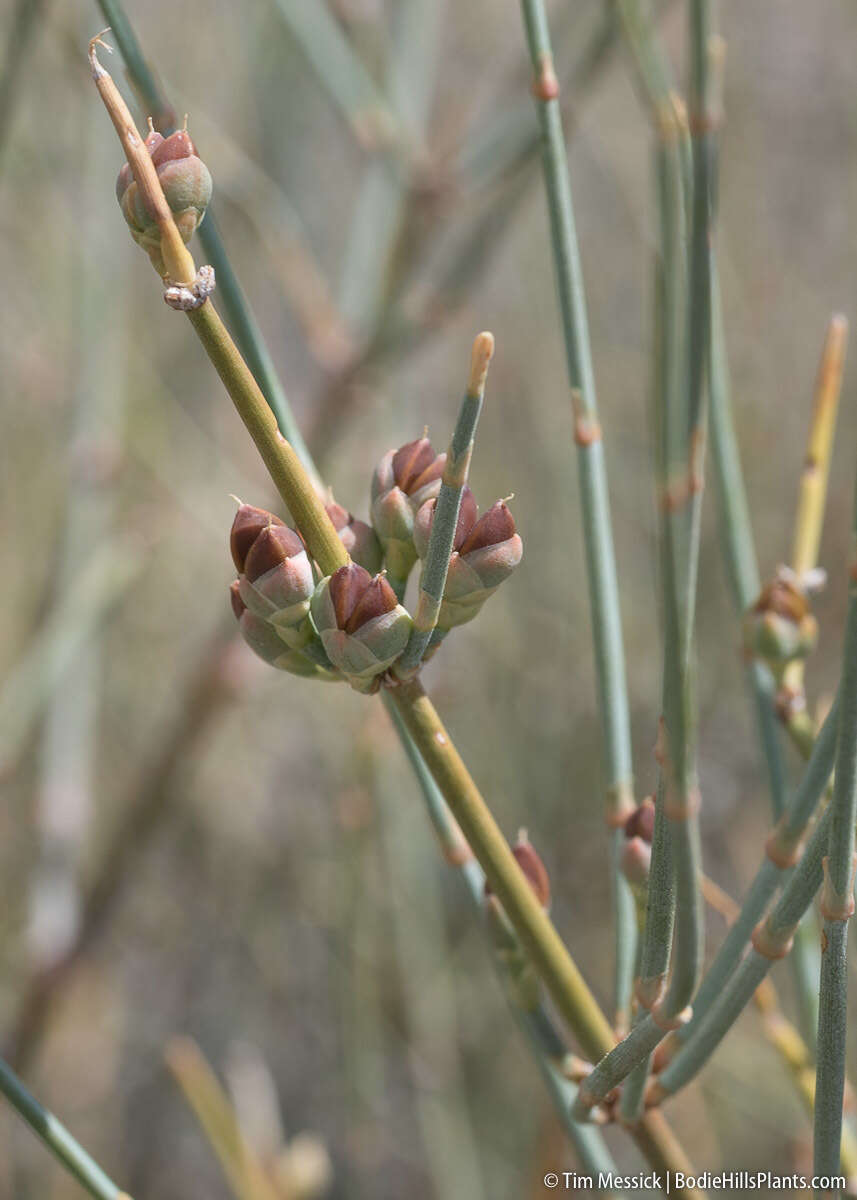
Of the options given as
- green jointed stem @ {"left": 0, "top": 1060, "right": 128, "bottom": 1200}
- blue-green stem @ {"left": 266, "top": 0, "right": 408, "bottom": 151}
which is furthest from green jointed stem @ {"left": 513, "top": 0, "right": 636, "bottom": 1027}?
blue-green stem @ {"left": 266, "top": 0, "right": 408, "bottom": 151}

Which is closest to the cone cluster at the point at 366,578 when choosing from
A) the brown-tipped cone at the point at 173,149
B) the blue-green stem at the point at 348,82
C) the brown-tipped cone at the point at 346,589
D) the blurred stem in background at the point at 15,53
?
the brown-tipped cone at the point at 346,589

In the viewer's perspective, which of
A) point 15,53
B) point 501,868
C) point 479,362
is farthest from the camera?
point 15,53

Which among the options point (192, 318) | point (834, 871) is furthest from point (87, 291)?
point (834, 871)

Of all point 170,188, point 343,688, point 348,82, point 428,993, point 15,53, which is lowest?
point 428,993

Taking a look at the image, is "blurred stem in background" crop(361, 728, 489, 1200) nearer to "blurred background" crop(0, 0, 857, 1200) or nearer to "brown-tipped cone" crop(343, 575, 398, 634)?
"blurred background" crop(0, 0, 857, 1200)

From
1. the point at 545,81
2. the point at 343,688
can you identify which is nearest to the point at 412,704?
the point at 545,81

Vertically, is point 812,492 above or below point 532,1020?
above

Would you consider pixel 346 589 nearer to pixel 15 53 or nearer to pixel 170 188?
pixel 170 188
